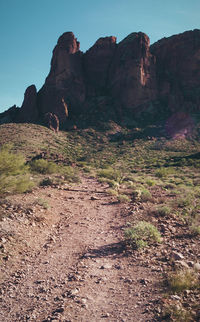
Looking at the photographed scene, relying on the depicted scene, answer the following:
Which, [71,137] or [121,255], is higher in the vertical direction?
[71,137]

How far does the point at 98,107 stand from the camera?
2362 inches

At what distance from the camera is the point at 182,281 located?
342 cm

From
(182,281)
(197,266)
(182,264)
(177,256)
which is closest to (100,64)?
(177,256)

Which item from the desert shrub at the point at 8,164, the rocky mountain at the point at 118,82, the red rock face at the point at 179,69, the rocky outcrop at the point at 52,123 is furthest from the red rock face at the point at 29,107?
the desert shrub at the point at 8,164

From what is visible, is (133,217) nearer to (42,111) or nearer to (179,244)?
(179,244)

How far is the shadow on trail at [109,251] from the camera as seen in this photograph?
502 centimetres

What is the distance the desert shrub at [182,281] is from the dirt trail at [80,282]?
0.34 meters

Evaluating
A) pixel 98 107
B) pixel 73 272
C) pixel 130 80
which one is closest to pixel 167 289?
pixel 73 272

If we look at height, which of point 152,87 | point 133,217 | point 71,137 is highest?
point 152,87

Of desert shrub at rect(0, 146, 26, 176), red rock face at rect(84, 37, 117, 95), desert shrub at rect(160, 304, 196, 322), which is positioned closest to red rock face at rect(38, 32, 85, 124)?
red rock face at rect(84, 37, 117, 95)

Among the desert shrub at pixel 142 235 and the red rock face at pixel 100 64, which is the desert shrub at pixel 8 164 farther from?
the red rock face at pixel 100 64

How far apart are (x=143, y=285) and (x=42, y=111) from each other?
5990 centimetres

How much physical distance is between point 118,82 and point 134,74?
5.59 metres

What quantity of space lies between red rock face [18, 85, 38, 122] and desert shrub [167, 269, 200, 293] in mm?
57963
